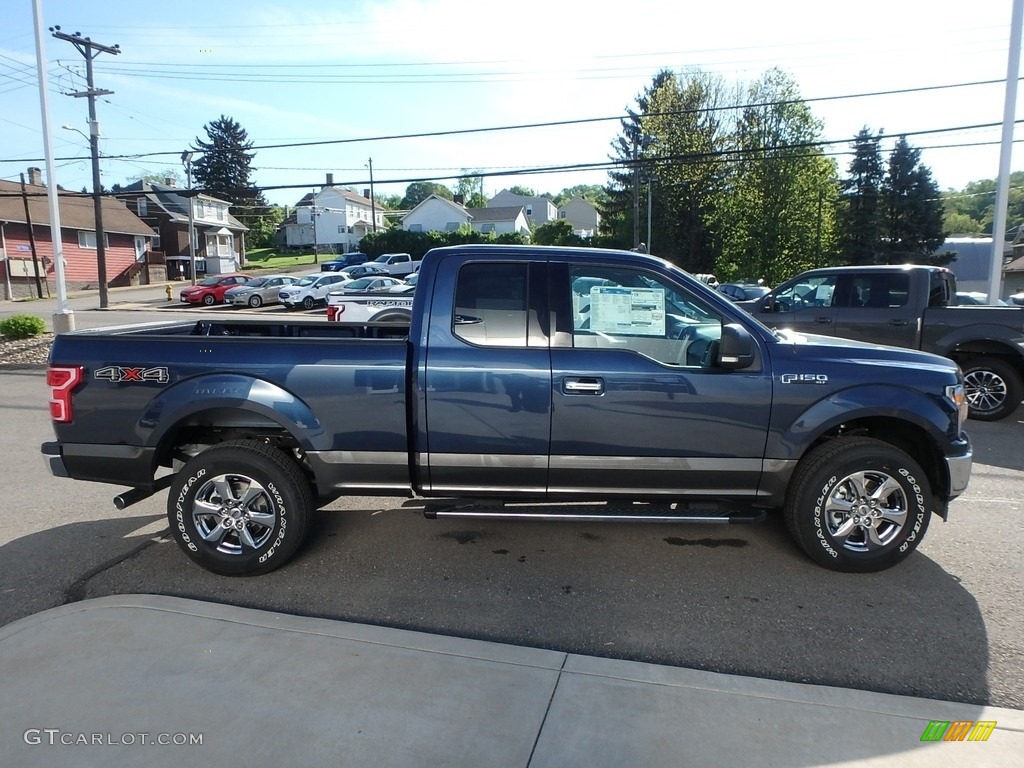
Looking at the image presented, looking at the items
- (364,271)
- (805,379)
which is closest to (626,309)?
(805,379)

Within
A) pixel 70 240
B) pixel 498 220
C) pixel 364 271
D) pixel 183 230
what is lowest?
pixel 364 271

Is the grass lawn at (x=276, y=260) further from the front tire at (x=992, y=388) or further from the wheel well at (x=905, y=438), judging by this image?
the wheel well at (x=905, y=438)

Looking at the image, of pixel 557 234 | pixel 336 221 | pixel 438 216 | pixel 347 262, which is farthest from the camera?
pixel 336 221

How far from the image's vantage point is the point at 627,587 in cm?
408

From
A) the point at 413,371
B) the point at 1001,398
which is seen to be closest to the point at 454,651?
the point at 413,371

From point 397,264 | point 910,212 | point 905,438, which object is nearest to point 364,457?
point 905,438

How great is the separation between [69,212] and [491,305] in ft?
171

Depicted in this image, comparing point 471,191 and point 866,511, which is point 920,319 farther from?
point 471,191

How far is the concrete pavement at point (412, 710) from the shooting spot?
261 cm

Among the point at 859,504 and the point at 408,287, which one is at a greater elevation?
the point at 408,287

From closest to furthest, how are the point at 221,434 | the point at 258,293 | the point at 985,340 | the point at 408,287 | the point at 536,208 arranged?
the point at 221,434, the point at 985,340, the point at 408,287, the point at 258,293, the point at 536,208

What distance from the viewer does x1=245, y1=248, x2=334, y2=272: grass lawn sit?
6694cm

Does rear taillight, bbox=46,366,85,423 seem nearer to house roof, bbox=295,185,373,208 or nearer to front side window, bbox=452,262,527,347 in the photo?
front side window, bbox=452,262,527,347

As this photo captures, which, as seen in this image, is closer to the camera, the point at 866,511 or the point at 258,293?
the point at 866,511
